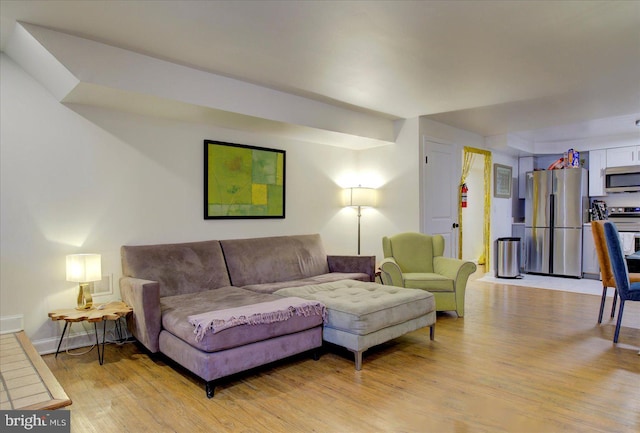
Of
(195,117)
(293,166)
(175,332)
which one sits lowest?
(175,332)

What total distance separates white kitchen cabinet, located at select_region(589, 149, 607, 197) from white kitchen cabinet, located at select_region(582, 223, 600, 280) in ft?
2.02

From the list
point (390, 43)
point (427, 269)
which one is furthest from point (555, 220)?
point (390, 43)

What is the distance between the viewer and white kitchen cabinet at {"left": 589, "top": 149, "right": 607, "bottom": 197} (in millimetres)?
6590

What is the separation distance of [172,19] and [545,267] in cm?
686

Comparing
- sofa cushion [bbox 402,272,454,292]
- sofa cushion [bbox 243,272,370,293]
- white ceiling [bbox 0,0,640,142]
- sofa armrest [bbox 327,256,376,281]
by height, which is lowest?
sofa cushion [bbox 402,272,454,292]

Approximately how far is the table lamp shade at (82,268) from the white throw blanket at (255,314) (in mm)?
1040

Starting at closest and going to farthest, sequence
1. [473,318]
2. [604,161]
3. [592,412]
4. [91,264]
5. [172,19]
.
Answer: [592,412] → [172,19] → [91,264] → [473,318] → [604,161]

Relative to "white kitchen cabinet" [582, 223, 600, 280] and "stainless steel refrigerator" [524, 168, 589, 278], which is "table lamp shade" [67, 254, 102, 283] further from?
"white kitchen cabinet" [582, 223, 600, 280]

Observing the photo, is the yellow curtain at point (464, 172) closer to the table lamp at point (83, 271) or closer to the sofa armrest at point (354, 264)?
the sofa armrest at point (354, 264)

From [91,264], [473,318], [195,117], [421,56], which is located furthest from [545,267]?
[91,264]

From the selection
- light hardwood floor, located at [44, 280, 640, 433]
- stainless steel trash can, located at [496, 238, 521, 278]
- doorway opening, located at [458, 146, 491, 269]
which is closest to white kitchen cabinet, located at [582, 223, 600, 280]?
stainless steel trash can, located at [496, 238, 521, 278]

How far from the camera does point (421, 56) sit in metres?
3.07

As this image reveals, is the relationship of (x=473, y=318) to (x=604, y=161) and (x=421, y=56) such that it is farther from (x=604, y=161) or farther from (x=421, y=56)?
(x=604, y=161)

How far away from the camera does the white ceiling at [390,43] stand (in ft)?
7.76
